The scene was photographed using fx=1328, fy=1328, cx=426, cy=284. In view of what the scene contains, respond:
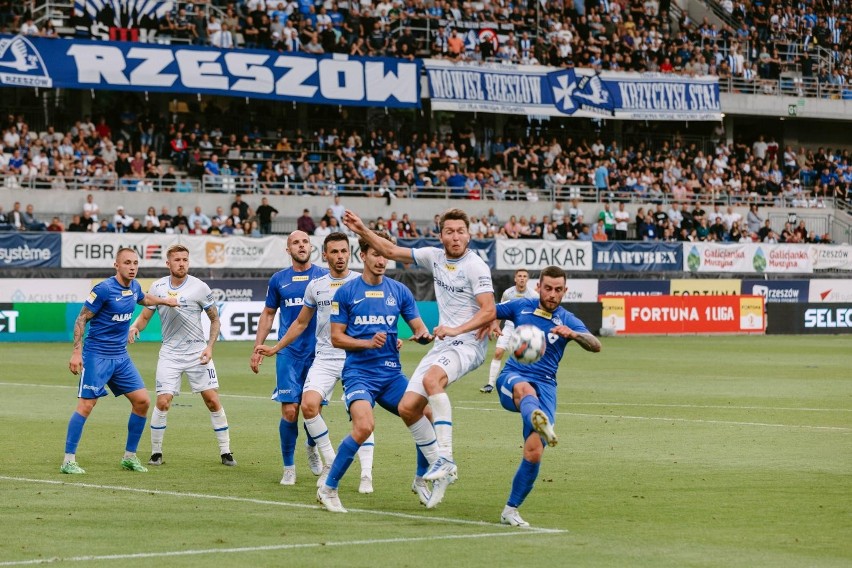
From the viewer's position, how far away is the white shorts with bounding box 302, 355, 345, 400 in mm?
12109

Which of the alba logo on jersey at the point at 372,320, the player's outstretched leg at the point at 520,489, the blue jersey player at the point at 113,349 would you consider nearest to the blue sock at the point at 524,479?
the player's outstretched leg at the point at 520,489

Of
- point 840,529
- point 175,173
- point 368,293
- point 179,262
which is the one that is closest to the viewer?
point 840,529

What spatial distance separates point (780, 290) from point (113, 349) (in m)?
37.1

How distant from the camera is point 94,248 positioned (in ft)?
127

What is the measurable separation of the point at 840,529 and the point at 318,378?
4740 mm

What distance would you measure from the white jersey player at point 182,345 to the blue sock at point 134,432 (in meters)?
0.33

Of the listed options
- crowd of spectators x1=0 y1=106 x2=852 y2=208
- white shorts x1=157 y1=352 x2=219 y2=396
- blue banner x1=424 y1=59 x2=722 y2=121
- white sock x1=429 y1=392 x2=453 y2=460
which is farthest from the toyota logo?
white sock x1=429 y1=392 x2=453 y2=460

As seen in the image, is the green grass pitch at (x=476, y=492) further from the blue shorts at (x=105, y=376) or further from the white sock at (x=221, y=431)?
the blue shorts at (x=105, y=376)

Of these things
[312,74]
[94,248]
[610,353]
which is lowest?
[610,353]

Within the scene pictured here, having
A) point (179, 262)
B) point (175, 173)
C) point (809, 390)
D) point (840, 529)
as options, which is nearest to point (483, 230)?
point (175, 173)

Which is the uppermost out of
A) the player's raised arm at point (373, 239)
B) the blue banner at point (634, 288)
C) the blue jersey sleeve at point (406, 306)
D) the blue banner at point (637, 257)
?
the player's raised arm at point (373, 239)

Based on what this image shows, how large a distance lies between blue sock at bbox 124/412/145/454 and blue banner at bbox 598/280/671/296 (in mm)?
30874

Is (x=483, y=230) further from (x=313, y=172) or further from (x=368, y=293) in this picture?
(x=368, y=293)

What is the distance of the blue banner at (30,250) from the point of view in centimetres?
3716
